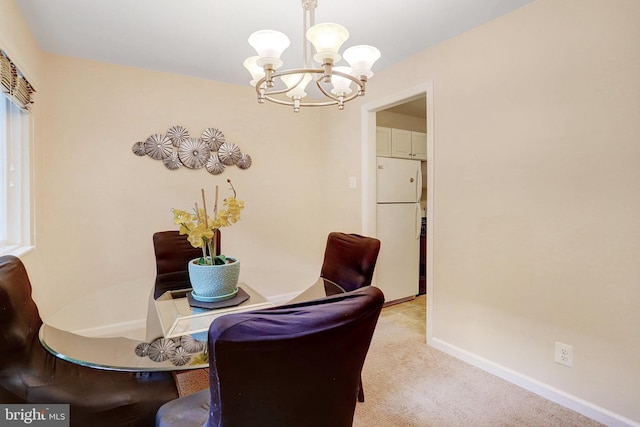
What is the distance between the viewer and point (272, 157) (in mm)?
3559

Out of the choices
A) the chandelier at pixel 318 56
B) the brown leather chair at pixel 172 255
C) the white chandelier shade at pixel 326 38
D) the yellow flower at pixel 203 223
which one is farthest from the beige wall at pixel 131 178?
the white chandelier shade at pixel 326 38

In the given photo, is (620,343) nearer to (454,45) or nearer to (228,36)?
(454,45)

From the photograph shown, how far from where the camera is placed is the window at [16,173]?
2.06 m

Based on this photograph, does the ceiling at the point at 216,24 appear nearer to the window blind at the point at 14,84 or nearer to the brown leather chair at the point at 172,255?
the window blind at the point at 14,84

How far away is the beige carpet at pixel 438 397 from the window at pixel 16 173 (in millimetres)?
2445

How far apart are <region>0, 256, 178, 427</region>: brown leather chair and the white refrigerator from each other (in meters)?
2.48

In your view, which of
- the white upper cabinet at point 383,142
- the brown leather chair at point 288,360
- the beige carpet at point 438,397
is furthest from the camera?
the white upper cabinet at point 383,142

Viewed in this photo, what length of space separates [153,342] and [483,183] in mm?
2137

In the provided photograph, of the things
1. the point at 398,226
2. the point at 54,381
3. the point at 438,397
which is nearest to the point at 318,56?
the point at 54,381

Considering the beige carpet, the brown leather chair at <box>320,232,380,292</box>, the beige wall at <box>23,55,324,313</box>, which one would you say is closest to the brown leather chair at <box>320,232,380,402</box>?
the brown leather chair at <box>320,232,380,292</box>

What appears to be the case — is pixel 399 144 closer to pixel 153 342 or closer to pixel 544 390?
pixel 544 390

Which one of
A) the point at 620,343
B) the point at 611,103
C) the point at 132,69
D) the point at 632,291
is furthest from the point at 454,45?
the point at 132,69

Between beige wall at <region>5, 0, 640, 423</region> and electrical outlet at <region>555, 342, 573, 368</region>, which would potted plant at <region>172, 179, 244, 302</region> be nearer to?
beige wall at <region>5, 0, 640, 423</region>

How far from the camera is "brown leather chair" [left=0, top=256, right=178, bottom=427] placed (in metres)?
1.06
